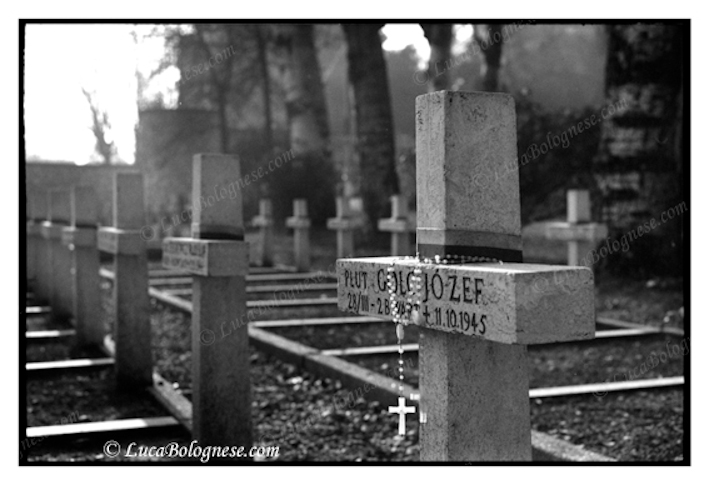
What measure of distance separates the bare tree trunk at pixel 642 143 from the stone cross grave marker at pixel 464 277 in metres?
7.92

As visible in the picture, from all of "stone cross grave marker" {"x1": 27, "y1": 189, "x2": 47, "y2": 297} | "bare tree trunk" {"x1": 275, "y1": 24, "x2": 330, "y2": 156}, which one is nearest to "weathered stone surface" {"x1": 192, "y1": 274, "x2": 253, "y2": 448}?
"stone cross grave marker" {"x1": 27, "y1": 189, "x2": 47, "y2": 297}

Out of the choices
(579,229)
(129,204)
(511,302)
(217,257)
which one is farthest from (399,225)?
(511,302)

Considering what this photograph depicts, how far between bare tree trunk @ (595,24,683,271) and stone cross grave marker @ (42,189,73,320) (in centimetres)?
557

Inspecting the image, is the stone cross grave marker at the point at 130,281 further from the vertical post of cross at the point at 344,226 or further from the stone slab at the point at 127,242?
the vertical post of cross at the point at 344,226

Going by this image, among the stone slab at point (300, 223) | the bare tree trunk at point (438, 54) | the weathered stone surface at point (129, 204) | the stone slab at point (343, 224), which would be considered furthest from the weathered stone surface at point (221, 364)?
the bare tree trunk at point (438, 54)

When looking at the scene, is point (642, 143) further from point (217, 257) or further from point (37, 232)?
point (217, 257)

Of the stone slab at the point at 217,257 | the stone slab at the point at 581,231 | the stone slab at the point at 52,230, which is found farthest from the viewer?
the stone slab at the point at 52,230

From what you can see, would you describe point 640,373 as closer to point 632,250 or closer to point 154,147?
point 632,250

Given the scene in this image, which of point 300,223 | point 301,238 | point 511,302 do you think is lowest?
point 301,238

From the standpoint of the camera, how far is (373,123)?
15.3 m

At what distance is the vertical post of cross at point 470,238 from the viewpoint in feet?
9.05

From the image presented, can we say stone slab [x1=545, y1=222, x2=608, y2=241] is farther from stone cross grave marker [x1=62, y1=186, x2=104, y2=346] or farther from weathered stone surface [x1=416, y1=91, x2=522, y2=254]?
weathered stone surface [x1=416, y1=91, x2=522, y2=254]

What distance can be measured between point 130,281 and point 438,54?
962cm

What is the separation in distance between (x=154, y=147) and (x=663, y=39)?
1671 centimetres
